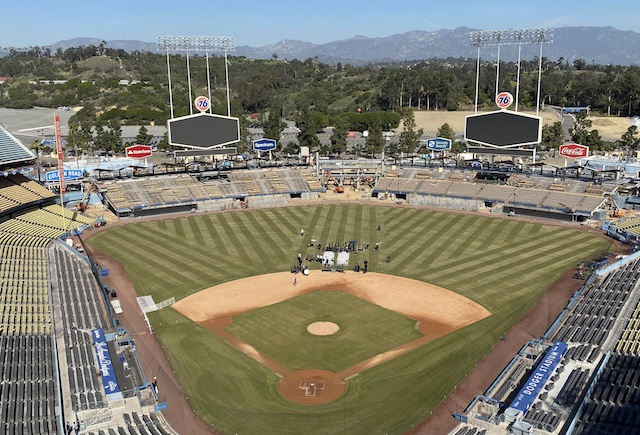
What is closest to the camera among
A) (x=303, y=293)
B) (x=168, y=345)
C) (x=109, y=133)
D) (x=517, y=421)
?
(x=517, y=421)

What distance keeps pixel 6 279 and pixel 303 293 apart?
24733mm

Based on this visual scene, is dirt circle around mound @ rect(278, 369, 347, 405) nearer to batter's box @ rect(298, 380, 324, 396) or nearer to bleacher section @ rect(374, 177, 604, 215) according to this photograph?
batter's box @ rect(298, 380, 324, 396)

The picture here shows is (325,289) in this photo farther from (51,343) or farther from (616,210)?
(616,210)

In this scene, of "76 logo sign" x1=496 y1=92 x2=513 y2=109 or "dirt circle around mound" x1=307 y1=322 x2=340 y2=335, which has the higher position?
"76 logo sign" x1=496 y1=92 x2=513 y2=109

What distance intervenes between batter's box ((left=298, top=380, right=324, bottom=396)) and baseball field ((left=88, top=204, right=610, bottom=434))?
6 centimetres

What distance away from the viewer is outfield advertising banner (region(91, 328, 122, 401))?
3222 centimetres

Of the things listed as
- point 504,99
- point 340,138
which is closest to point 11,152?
point 340,138

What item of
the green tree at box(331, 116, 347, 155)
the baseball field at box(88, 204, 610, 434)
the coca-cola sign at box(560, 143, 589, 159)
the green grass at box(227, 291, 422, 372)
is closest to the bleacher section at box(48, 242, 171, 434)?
the baseball field at box(88, 204, 610, 434)

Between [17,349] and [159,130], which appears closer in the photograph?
[17,349]

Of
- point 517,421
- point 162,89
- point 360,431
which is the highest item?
point 162,89

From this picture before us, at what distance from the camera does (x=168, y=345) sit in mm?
40750

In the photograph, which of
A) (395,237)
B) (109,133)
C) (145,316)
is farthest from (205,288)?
(109,133)

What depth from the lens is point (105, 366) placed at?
3519 cm

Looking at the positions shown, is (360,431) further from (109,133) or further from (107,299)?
(109,133)
